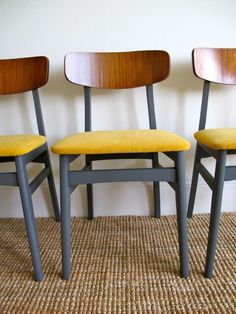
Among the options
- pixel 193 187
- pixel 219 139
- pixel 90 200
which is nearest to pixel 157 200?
pixel 193 187

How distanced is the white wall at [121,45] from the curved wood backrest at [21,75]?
11cm

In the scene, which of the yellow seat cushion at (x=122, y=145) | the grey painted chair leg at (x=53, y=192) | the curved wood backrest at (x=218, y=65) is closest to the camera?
the yellow seat cushion at (x=122, y=145)

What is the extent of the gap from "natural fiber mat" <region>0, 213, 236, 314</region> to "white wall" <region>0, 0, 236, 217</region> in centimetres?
22

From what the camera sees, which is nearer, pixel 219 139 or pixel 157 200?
pixel 219 139

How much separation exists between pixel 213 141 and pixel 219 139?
0.02m

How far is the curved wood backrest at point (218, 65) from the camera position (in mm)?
1109

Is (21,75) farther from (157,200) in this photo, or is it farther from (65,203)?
(157,200)

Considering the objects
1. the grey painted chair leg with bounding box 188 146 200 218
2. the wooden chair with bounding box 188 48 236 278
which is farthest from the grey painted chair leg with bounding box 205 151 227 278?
the grey painted chair leg with bounding box 188 146 200 218

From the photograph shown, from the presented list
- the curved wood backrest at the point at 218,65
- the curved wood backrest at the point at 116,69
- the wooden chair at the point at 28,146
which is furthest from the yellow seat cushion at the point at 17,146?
the curved wood backrest at the point at 218,65

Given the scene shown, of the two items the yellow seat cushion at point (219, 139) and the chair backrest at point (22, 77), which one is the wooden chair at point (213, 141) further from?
the chair backrest at point (22, 77)

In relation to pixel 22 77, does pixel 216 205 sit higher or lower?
lower

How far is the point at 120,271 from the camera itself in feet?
3.07

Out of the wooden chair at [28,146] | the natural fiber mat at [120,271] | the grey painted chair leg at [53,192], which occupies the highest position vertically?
the wooden chair at [28,146]

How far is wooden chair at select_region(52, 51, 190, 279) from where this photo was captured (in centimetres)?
79
